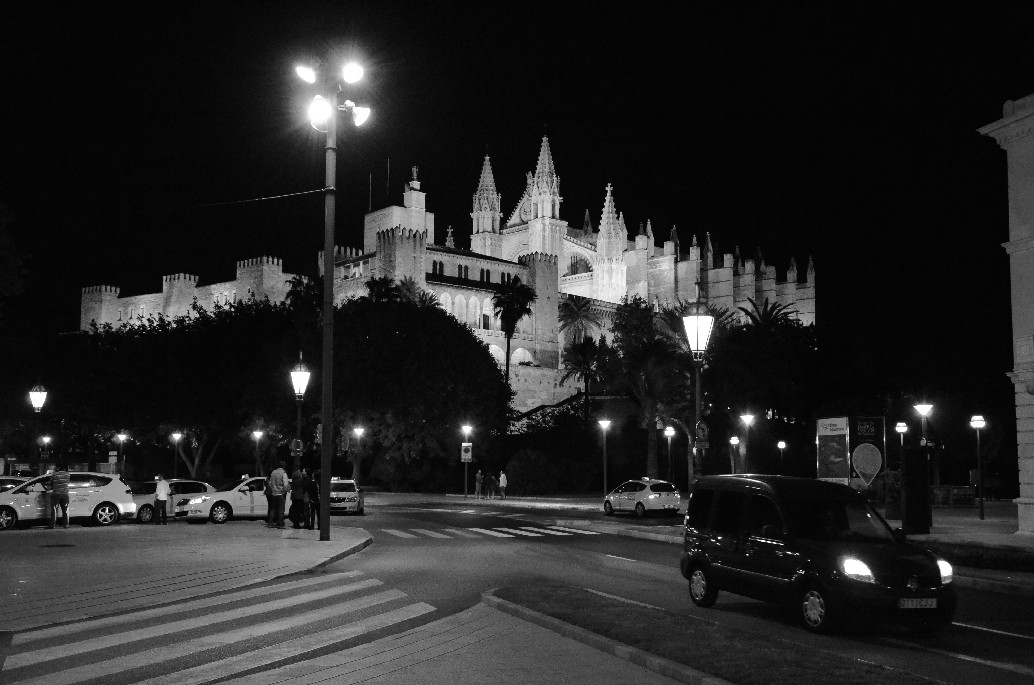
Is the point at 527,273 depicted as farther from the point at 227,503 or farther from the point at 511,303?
the point at 227,503

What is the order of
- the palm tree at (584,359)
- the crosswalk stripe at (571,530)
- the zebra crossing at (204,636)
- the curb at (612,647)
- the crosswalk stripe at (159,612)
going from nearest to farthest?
the curb at (612,647) → the zebra crossing at (204,636) → the crosswalk stripe at (159,612) → the crosswalk stripe at (571,530) → the palm tree at (584,359)

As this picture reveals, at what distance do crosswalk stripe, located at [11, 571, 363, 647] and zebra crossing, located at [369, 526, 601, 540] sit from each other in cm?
930

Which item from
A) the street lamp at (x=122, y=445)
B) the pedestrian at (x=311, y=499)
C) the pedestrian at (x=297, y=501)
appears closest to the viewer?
the pedestrian at (x=297, y=501)

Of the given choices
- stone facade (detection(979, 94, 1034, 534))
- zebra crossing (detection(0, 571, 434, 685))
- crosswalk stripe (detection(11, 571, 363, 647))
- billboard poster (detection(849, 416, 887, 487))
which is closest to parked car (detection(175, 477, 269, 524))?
crosswalk stripe (detection(11, 571, 363, 647))

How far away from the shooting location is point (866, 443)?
63.3ft

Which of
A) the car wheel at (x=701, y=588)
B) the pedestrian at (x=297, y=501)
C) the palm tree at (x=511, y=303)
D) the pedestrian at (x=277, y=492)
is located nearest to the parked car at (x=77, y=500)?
the pedestrian at (x=277, y=492)

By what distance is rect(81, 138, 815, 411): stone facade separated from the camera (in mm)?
103812

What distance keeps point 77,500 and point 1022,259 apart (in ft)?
83.9

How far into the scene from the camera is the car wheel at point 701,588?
1227 centimetres

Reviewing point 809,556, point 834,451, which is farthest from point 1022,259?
point 809,556

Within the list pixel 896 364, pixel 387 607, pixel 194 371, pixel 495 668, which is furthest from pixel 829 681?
pixel 896 364

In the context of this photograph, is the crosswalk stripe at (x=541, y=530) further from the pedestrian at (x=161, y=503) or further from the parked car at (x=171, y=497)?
the pedestrian at (x=161, y=503)

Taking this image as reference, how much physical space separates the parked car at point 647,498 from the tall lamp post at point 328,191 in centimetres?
1563

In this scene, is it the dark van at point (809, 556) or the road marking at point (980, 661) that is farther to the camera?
the dark van at point (809, 556)
